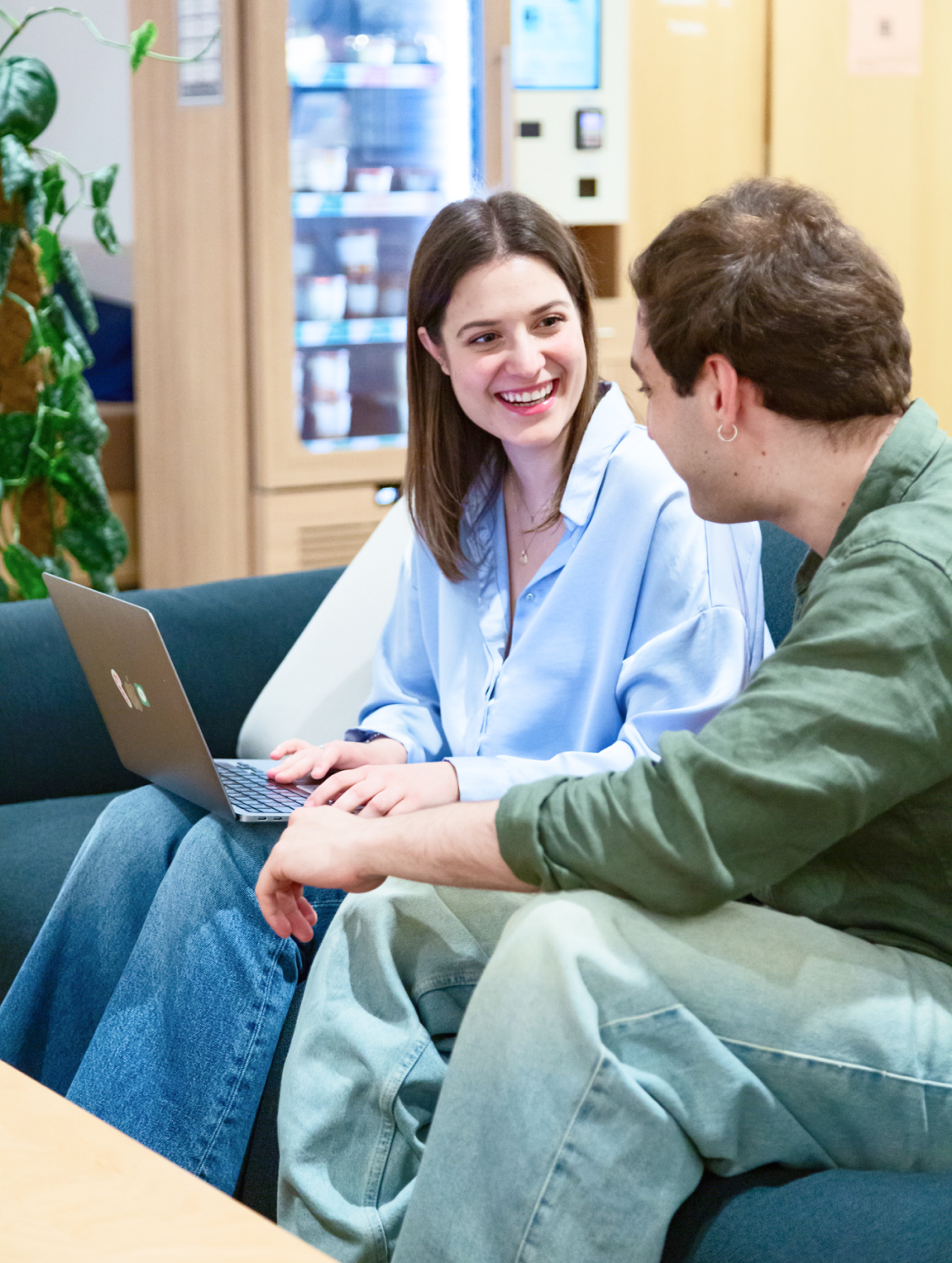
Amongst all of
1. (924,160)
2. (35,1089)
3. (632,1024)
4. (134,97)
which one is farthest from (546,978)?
(924,160)

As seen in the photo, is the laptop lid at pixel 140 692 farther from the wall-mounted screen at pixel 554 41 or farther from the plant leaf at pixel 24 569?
the wall-mounted screen at pixel 554 41

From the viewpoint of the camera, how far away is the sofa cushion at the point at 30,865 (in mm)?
1682

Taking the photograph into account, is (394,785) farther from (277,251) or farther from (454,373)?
(277,251)

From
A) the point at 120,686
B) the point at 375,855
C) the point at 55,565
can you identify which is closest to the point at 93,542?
the point at 55,565

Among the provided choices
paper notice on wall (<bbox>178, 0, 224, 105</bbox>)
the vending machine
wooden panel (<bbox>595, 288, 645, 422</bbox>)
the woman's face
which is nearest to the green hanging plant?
paper notice on wall (<bbox>178, 0, 224, 105</bbox>)

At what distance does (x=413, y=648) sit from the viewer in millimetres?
1771

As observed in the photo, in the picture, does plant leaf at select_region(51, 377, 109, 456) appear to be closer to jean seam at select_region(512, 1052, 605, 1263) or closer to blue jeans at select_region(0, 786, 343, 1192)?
blue jeans at select_region(0, 786, 343, 1192)

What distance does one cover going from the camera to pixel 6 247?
9.52 ft

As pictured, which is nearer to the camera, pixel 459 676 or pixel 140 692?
pixel 140 692

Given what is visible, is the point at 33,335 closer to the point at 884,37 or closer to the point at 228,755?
the point at 228,755

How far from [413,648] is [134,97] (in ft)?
7.17

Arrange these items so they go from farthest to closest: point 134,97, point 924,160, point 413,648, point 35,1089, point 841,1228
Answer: point 924,160, point 134,97, point 413,648, point 35,1089, point 841,1228

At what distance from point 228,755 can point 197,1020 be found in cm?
81

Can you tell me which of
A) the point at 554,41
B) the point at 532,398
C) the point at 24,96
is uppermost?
the point at 554,41
